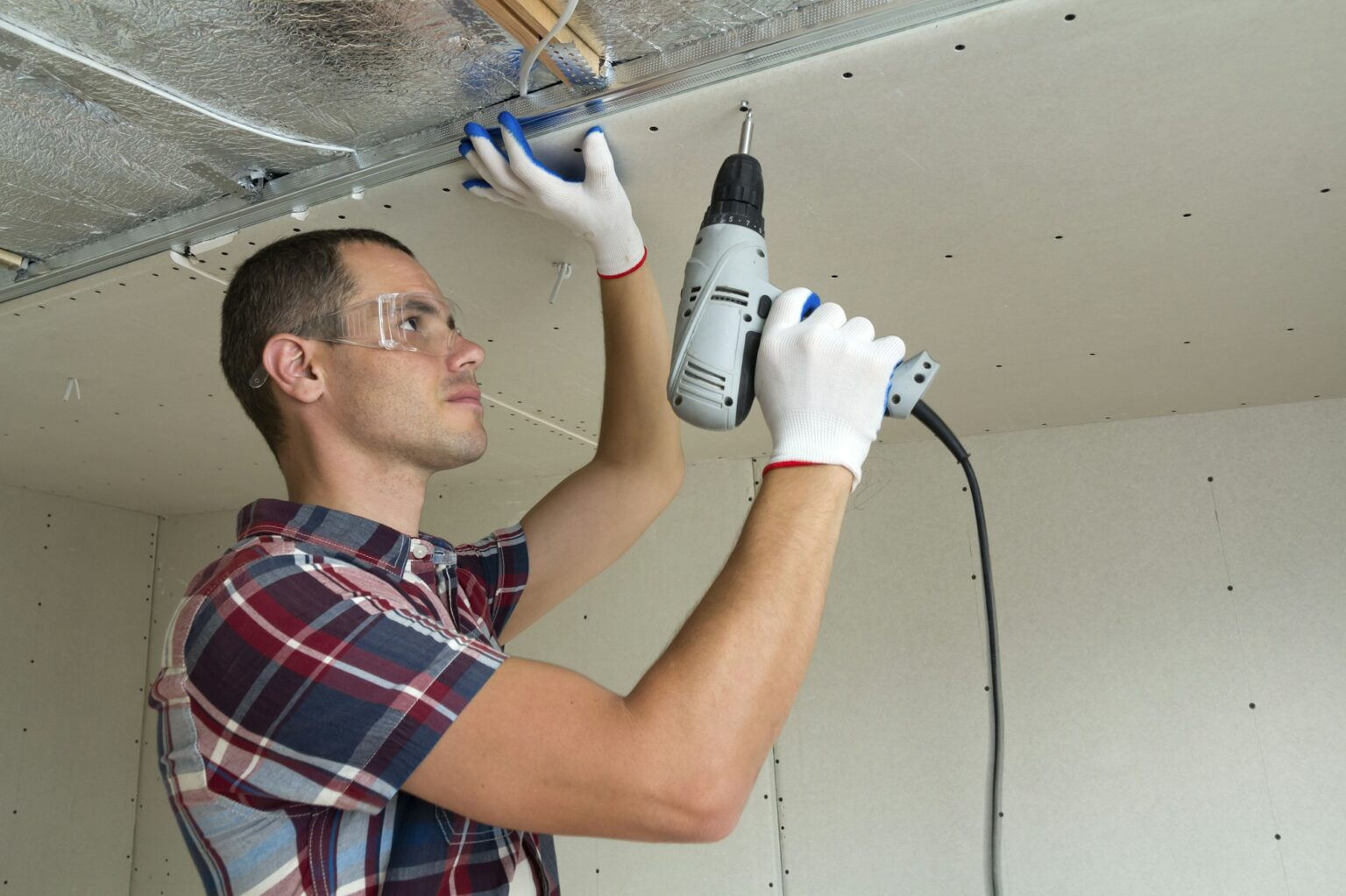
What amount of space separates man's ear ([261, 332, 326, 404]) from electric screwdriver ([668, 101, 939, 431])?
1.37ft

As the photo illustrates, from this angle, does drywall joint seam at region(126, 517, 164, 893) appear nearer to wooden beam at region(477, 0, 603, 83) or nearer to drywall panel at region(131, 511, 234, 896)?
drywall panel at region(131, 511, 234, 896)

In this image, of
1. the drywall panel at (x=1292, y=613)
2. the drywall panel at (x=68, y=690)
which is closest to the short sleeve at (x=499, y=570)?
the drywall panel at (x=1292, y=613)

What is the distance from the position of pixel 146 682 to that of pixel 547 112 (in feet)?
9.43

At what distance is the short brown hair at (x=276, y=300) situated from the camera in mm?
1101

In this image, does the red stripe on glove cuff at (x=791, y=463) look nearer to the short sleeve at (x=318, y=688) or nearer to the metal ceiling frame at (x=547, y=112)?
the short sleeve at (x=318, y=688)

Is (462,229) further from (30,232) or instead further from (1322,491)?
(1322,491)

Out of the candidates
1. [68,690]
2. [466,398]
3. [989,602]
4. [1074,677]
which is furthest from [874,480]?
[68,690]

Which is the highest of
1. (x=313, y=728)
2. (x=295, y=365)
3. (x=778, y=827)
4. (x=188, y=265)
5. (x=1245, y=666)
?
(x=188, y=265)

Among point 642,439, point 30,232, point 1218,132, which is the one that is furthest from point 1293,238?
point 30,232

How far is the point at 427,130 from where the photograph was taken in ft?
3.75

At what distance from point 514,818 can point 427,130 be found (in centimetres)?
79

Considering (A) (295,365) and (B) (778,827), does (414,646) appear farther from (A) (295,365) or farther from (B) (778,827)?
(B) (778,827)

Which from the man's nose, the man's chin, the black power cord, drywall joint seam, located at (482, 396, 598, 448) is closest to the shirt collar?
the man's chin

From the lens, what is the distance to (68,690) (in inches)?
114
